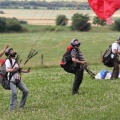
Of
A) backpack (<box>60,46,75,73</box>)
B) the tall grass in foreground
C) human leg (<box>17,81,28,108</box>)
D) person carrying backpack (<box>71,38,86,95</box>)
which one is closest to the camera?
the tall grass in foreground

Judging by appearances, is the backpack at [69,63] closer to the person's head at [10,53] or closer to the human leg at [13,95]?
the human leg at [13,95]

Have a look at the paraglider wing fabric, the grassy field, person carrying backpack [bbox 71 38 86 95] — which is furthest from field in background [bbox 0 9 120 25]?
the paraglider wing fabric

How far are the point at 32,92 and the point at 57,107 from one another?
3418 mm

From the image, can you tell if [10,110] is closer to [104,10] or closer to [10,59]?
[10,59]

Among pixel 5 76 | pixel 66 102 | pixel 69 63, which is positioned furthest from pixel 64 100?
pixel 5 76

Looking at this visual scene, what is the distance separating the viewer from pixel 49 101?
1516 centimetres

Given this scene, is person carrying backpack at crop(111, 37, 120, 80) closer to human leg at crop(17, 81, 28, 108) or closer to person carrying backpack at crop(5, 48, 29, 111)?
human leg at crop(17, 81, 28, 108)

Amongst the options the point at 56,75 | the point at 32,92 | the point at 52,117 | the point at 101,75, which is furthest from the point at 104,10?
the point at 56,75

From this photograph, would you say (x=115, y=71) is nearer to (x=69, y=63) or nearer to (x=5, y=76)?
(x=69, y=63)

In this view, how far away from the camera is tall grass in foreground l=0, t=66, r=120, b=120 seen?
12695mm

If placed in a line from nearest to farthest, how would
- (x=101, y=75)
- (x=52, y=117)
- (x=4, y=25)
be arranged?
1. (x=52, y=117)
2. (x=101, y=75)
3. (x=4, y=25)

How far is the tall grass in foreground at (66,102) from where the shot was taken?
12695 mm

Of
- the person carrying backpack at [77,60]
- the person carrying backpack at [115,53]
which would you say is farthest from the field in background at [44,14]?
the person carrying backpack at [115,53]

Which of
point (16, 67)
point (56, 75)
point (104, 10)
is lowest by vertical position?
point (56, 75)
